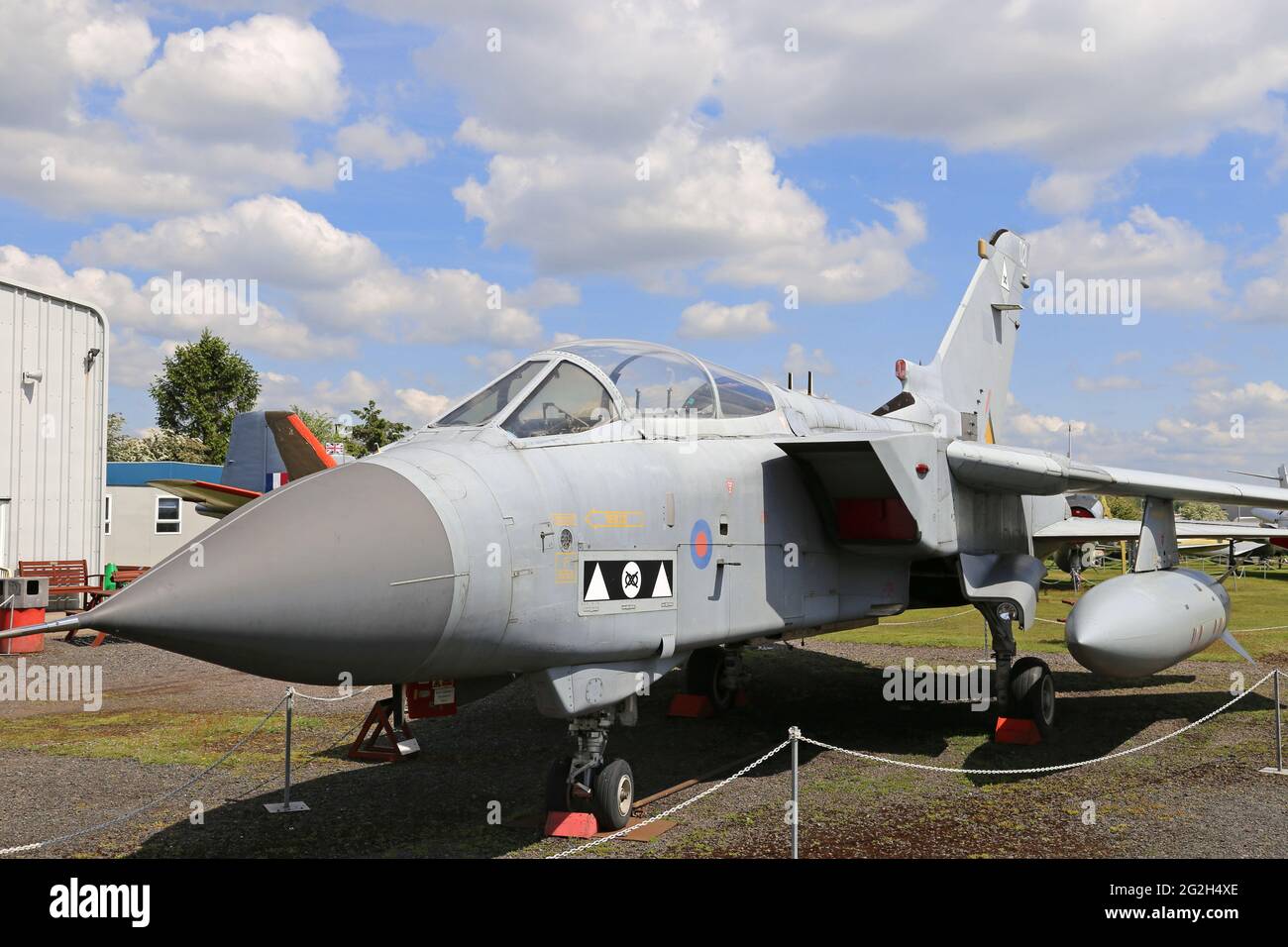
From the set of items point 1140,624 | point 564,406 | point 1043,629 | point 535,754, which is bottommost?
point 1043,629

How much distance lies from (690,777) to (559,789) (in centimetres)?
218

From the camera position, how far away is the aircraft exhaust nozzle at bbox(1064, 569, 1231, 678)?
785 cm

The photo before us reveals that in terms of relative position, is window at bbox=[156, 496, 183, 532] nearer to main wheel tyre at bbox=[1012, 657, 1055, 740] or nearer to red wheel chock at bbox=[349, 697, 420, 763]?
red wheel chock at bbox=[349, 697, 420, 763]

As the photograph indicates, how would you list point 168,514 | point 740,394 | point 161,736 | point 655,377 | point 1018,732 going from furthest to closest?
point 168,514 < point 161,736 < point 1018,732 < point 740,394 < point 655,377

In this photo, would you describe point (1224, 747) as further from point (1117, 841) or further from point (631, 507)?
point (631, 507)

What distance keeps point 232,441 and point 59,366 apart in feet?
12.0

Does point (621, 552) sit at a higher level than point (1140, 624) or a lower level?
higher

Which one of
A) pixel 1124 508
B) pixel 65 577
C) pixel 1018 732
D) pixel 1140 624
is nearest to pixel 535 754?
pixel 1018 732

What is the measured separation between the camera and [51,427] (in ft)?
62.0

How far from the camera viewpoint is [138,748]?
9359mm

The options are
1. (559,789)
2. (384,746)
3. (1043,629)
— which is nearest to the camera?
(559,789)

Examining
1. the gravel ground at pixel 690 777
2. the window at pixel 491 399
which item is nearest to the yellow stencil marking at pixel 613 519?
the window at pixel 491 399

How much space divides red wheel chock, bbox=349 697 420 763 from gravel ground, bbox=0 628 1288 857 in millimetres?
182

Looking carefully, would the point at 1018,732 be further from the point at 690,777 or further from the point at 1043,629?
the point at 1043,629
